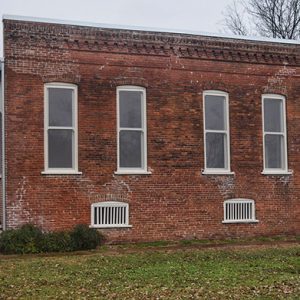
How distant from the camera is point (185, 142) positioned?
56.6 ft

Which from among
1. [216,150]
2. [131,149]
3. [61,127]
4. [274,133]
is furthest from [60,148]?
[274,133]

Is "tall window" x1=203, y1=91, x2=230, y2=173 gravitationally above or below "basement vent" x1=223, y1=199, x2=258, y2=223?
above

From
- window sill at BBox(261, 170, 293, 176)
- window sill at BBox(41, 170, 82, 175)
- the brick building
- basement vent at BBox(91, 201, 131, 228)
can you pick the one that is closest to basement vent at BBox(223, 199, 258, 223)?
the brick building

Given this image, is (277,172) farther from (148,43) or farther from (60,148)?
(60,148)

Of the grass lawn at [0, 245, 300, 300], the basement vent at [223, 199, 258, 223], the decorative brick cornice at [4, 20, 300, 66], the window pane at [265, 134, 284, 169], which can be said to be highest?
the decorative brick cornice at [4, 20, 300, 66]

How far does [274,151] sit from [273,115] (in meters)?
1.09

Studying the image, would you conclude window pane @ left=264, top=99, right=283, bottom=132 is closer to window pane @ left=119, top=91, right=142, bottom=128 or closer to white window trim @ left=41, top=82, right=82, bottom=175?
window pane @ left=119, top=91, right=142, bottom=128

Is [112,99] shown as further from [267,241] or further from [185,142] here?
[267,241]

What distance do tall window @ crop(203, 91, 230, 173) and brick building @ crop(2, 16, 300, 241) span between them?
0.03 m

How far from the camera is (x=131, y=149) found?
16.9 meters

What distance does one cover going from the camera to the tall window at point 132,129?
1675 centimetres

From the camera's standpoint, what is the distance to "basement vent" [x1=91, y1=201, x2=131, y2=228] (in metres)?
16.2

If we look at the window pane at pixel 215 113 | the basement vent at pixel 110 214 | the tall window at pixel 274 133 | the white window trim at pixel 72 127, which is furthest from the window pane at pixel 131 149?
the tall window at pixel 274 133

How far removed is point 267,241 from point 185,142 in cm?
357
